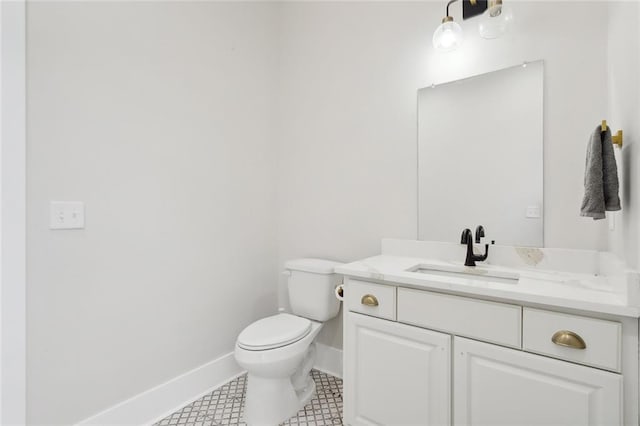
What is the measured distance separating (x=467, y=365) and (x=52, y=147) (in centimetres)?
189

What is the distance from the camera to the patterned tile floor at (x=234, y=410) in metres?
1.68

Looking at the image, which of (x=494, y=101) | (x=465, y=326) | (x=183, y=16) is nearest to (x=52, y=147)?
(x=183, y=16)

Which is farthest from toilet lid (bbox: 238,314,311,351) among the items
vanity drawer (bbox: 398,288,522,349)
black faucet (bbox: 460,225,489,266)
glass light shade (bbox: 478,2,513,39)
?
glass light shade (bbox: 478,2,513,39)

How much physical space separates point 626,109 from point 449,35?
81cm

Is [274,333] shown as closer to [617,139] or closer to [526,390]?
[526,390]

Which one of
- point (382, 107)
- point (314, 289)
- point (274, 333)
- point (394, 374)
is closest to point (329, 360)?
point (314, 289)

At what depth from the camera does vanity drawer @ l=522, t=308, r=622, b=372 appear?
0.94 meters

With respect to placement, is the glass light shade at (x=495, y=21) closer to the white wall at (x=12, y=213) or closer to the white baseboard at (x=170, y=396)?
the white wall at (x=12, y=213)

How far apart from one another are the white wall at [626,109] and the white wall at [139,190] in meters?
1.92

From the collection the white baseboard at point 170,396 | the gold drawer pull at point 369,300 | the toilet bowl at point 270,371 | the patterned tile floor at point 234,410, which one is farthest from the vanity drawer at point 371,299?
the white baseboard at point 170,396

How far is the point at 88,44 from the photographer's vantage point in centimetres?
145

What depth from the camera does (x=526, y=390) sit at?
1063 millimetres

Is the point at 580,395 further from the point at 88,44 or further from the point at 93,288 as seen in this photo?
the point at 88,44

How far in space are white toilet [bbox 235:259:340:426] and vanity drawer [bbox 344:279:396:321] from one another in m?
0.42
